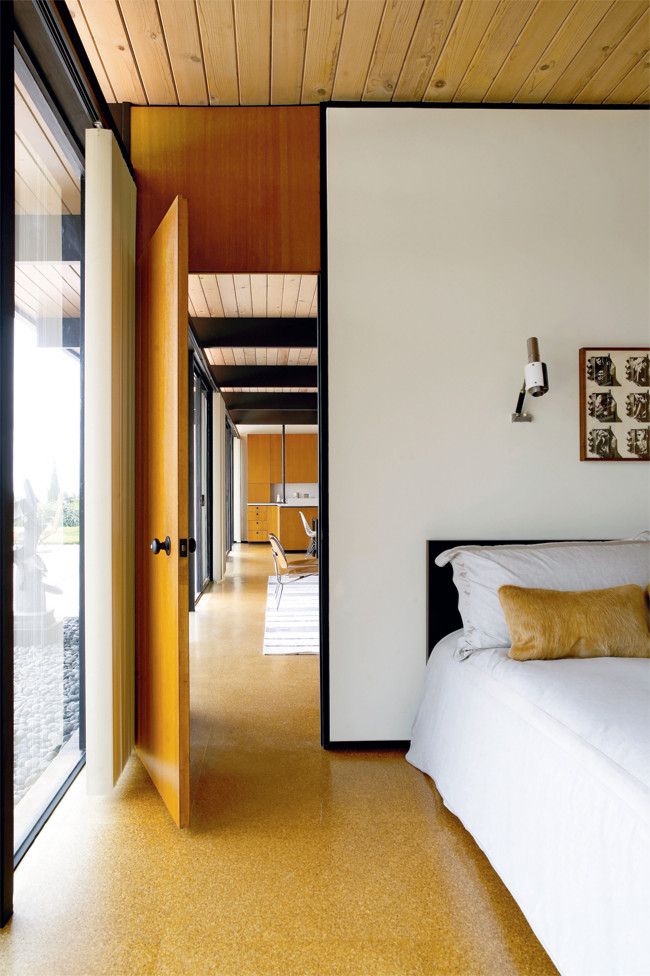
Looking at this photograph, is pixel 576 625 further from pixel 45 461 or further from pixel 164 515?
pixel 45 461

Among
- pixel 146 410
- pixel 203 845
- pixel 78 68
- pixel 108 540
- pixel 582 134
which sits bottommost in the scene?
pixel 203 845

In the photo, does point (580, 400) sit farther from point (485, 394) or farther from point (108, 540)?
point (108, 540)

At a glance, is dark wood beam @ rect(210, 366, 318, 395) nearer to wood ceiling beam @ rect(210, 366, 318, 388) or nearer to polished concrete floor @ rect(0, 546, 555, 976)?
wood ceiling beam @ rect(210, 366, 318, 388)

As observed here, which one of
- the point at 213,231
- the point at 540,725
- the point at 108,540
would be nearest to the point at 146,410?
the point at 108,540

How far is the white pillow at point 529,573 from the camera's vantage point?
2.49 m

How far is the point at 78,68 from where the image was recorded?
2180 millimetres

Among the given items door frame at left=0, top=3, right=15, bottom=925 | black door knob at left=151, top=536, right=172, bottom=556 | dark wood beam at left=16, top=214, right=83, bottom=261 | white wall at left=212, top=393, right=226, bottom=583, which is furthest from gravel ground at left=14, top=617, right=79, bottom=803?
white wall at left=212, top=393, right=226, bottom=583

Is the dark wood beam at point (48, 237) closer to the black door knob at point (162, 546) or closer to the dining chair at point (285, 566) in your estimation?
the black door knob at point (162, 546)

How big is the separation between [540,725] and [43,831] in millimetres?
1662

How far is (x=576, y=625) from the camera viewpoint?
2246 mm

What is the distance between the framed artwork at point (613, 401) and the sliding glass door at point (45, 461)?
2188mm

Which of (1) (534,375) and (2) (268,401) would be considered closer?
(1) (534,375)

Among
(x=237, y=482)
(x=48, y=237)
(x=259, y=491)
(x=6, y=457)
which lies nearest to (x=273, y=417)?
(x=237, y=482)

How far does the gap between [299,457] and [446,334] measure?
10.6 metres
